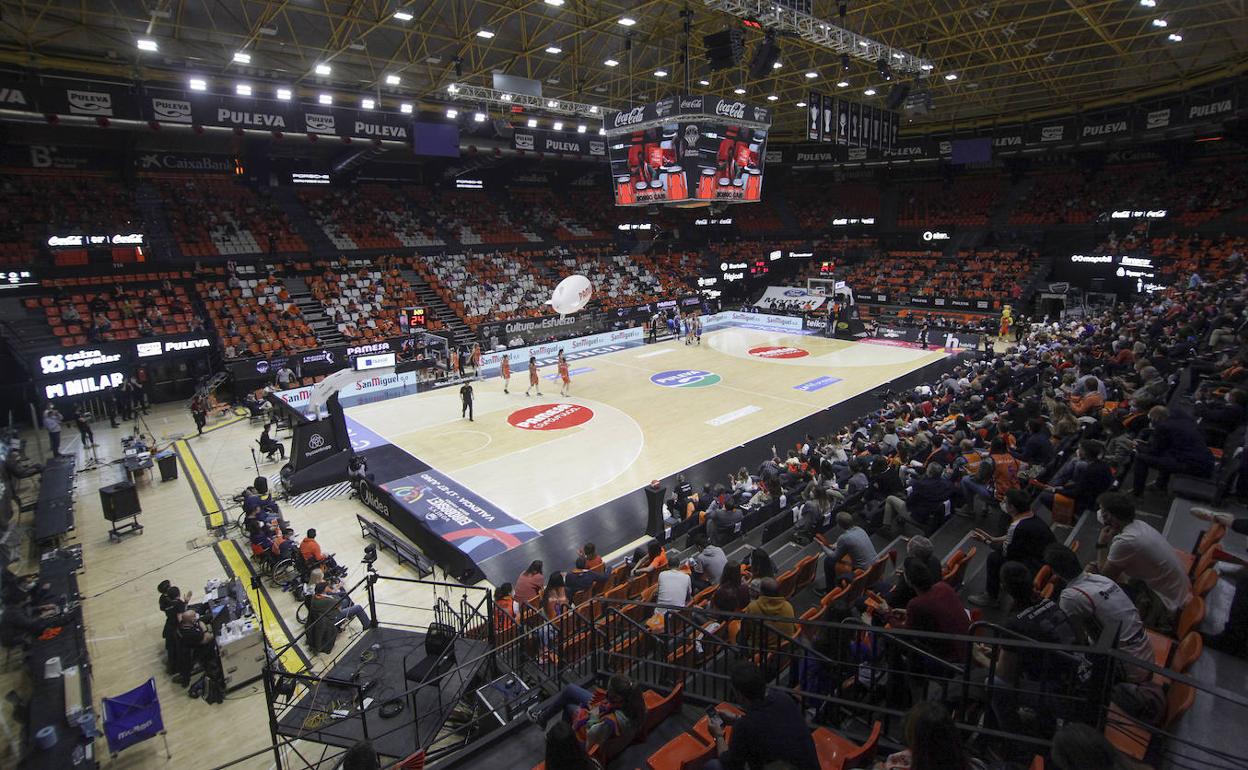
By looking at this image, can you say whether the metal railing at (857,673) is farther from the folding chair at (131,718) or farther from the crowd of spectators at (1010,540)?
the folding chair at (131,718)

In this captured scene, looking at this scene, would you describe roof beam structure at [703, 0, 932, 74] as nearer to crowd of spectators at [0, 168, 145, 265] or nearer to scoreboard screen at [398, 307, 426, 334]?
scoreboard screen at [398, 307, 426, 334]

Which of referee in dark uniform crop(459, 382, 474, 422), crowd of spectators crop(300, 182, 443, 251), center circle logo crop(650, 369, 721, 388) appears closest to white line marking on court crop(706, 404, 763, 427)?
center circle logo crop(650, 369, 721, 388)

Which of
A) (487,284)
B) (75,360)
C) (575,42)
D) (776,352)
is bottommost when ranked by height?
(776,352)

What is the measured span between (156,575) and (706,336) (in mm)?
27973

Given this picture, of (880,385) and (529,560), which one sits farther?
(880,385)

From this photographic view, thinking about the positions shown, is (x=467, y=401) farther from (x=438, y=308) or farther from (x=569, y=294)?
(x=438, y=308)

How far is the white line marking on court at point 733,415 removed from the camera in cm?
1980

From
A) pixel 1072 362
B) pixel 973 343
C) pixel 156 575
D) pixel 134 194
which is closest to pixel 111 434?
pixel 156 575

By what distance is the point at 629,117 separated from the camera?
19109mm

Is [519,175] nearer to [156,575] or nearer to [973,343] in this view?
[973,343]

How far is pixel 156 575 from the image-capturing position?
11625mm

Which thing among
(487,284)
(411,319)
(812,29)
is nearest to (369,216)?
(487,284)

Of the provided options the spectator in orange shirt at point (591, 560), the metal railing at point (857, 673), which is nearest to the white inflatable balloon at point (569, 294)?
the spectator in orange shirt at point (591, 560)

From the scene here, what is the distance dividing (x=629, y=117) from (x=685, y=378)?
34.2 ft
